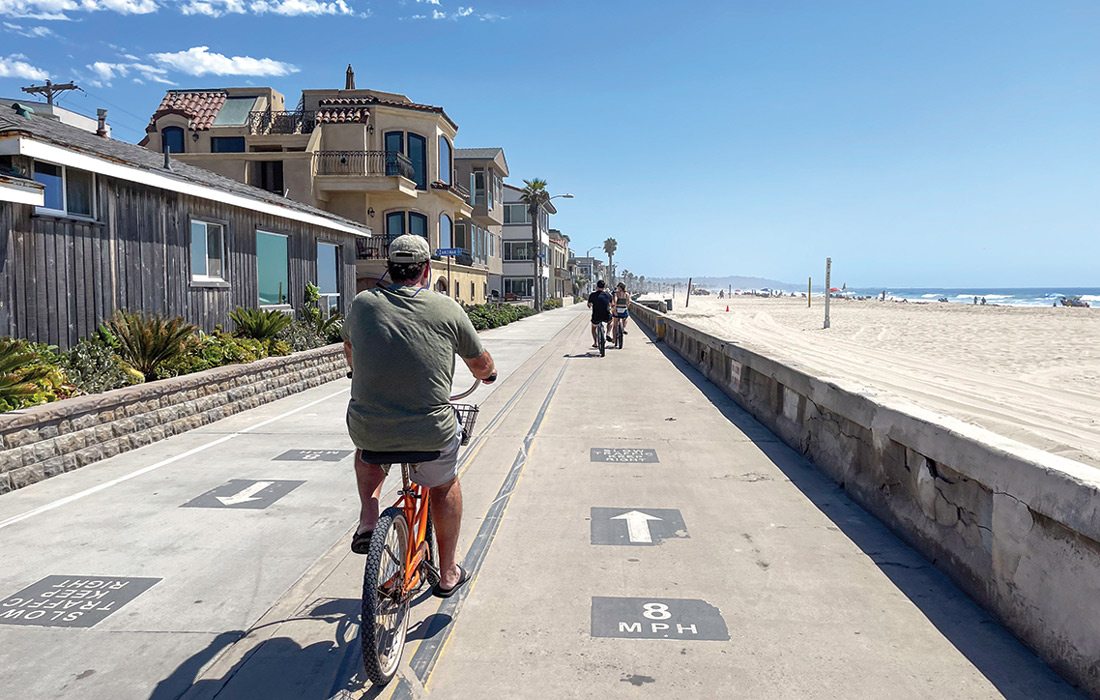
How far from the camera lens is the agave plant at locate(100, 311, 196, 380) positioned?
10680mm

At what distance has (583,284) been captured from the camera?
506 feet

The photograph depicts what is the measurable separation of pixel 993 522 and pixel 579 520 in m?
3.07

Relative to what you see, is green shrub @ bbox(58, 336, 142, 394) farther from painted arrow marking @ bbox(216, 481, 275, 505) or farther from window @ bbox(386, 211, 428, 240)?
window @ bbox(386, 211, 428, 240)

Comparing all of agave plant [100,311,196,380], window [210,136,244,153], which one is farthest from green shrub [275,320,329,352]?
window [210,136,244,153]

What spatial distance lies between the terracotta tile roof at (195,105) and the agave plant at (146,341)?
91.1ft

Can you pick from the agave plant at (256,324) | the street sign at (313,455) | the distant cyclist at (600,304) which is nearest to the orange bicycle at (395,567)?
the street sign at (313,455)

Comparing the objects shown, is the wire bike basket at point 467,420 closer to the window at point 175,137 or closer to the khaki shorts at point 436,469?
the khaki shorts at point 436,469

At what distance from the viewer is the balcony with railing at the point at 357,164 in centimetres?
3372

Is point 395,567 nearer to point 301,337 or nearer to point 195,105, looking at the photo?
point 301,337

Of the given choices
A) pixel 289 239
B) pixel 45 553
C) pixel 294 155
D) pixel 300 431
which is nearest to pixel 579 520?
pixel 45 553

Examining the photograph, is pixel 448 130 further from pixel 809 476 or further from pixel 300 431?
pixel 809 476

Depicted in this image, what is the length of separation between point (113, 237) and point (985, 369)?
59.7 feet

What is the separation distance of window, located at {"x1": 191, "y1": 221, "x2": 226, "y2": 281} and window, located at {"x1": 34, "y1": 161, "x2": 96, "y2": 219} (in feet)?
9.15

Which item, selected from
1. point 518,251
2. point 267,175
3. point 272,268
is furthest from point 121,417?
point 518,251
